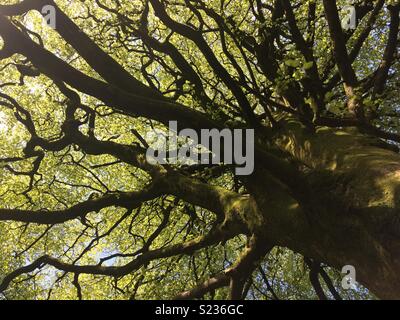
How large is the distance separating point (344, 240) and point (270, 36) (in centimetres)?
429

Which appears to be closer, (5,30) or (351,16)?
(5,30)

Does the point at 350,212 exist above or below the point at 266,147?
below

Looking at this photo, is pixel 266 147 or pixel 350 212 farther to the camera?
pixel 266 147

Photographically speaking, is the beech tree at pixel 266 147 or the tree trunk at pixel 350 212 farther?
the beech tree at pixel 266 147

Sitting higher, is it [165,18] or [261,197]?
[165,18]

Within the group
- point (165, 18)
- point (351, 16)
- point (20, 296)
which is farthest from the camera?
point (20, 296)

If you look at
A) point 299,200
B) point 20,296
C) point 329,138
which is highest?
point 329,138

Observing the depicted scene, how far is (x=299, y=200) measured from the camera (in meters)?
3.92

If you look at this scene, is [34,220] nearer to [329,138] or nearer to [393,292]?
[329,138]

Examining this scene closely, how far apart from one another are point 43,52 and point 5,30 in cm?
52

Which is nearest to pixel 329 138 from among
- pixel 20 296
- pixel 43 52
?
pixel 43 52

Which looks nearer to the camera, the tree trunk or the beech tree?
the tree trunk

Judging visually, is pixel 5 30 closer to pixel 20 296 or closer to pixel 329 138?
pixel 329 138
